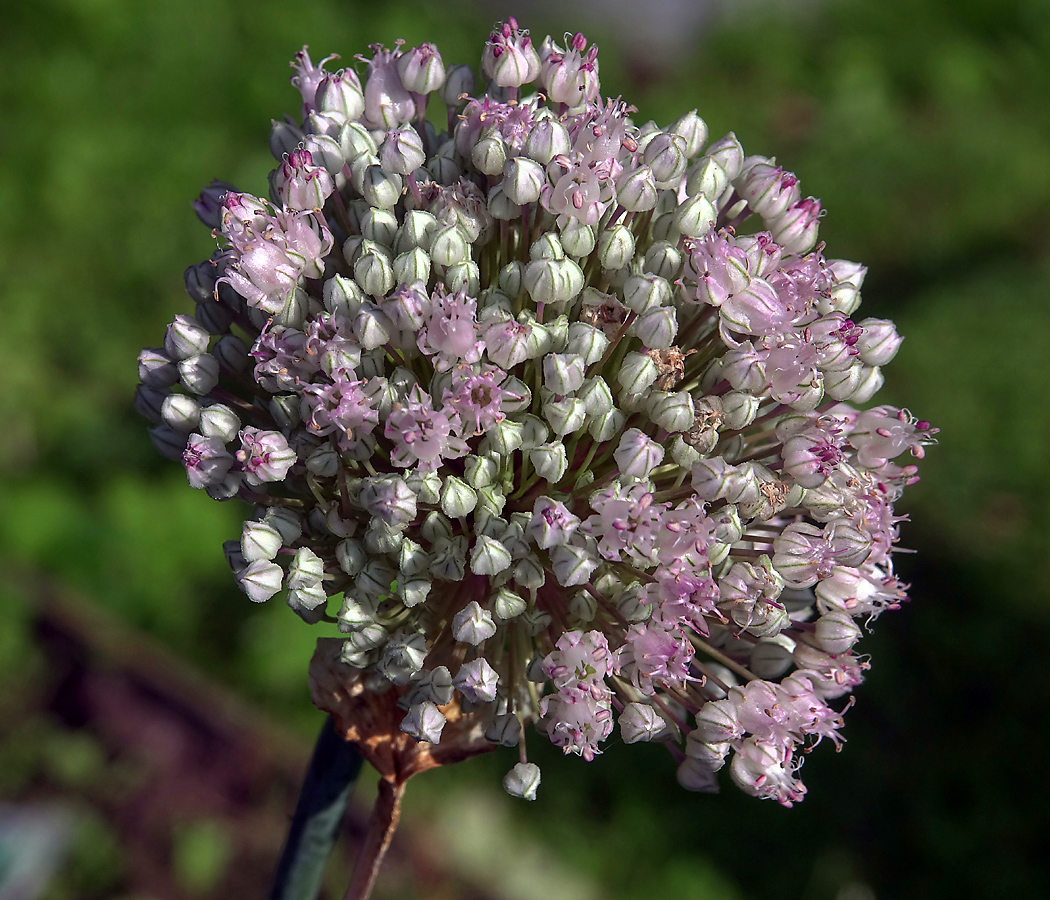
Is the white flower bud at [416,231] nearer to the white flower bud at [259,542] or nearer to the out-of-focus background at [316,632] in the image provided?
the white flower bud at [259,542]

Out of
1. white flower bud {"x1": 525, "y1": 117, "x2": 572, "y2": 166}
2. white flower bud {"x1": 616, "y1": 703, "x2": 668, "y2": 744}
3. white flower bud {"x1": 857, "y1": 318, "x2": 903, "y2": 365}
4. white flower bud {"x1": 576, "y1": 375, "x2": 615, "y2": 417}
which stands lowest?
white flower bud {"x1": 616, "y1": 703, "x2": 668, "y2": 744}

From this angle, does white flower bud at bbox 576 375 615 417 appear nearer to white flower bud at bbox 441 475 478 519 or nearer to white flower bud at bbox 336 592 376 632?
white flower bud at bbox 441 475 478 519

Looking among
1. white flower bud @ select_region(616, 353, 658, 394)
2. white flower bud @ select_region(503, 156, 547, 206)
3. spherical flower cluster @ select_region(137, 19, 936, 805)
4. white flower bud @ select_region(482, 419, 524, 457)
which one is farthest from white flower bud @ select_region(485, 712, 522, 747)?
white flower bud @ select_region(503, 156, 547, 206)

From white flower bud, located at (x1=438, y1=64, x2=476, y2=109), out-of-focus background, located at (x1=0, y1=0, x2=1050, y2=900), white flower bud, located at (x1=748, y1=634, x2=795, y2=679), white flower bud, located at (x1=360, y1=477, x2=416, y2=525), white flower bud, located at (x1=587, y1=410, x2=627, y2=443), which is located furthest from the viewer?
out-of-focus background, located at (x1=0, y1=0, x2=1050, y2=900)

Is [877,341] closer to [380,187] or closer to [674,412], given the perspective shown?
[674,412]

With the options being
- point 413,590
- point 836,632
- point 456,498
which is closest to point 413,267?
point 456,498

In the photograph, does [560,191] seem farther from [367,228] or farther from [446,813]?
[446,813]

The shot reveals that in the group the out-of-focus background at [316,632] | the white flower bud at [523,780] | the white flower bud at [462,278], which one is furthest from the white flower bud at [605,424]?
the out-of-focus background at [316,632]
